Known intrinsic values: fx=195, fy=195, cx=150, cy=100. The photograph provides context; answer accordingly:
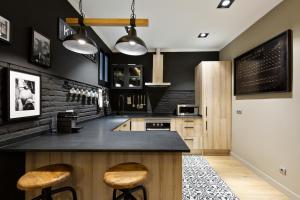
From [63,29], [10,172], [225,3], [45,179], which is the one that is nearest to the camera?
[45,179]

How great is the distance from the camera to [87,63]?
11.1 ft

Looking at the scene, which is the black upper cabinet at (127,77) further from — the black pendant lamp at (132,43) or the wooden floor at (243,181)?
the black pendant lamp at (132,43)

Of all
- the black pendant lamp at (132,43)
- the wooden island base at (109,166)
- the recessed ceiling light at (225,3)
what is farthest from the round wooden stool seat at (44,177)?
the recessed ceiling light at (225,3)

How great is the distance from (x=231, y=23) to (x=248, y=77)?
104cm

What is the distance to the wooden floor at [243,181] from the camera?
2.62 metres

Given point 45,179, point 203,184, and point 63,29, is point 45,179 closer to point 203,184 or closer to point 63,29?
point 63,29

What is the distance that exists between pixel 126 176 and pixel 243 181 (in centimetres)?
242

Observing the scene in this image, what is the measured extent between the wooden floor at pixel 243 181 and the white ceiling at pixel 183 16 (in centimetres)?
266

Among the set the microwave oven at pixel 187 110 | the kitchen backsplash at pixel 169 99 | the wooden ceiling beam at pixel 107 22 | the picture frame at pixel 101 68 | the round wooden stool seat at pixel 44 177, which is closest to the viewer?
the round wooden stool seat at pixel 44 177

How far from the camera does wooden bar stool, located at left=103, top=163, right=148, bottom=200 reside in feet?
4.56

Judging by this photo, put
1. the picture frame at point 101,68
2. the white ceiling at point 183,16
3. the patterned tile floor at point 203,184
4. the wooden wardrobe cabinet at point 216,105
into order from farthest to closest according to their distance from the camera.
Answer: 1. the wooden wardrobe cabinet at point 216,105
2. the picture frame at point 101,68
3. the white ceiling at point 183,16
4. the patterned tile floor at point 203,184

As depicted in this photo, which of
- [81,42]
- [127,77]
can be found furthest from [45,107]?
[127,77]

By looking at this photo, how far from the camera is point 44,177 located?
1390mm

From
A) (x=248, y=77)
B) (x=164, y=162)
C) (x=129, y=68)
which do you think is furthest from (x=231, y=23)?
(x=164, y=162)
